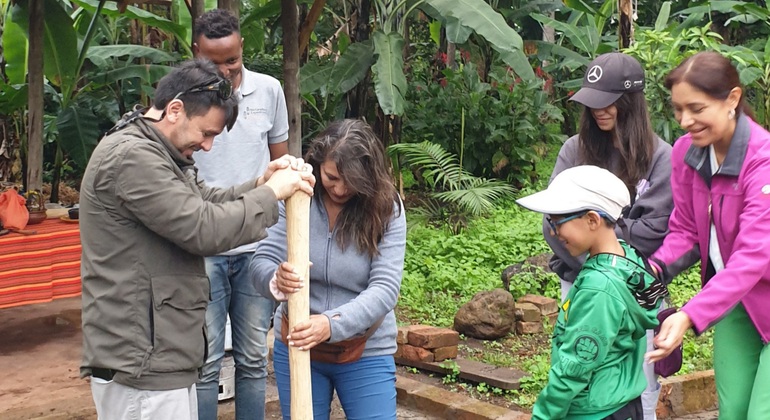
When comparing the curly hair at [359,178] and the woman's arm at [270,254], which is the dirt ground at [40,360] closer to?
the woman's arm at [270,254]

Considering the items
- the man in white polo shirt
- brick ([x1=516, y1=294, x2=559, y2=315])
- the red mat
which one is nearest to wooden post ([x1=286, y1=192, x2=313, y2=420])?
the man in white polo shirt

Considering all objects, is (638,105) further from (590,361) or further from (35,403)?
(35,403)

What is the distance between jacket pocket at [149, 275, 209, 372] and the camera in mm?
2604

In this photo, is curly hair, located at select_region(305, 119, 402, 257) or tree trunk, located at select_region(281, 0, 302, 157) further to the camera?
tree trunk, located at select_region(281, 0, 302, 157)

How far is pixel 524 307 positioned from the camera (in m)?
5.95

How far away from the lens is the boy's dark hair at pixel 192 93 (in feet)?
8.71

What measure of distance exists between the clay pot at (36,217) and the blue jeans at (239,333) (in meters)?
2.36

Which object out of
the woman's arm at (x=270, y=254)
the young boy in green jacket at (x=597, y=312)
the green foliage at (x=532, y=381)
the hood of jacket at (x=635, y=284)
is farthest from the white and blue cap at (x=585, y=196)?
the green foliage at (x=532, y=381)

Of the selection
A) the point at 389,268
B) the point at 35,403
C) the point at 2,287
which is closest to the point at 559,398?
the point at 389,268

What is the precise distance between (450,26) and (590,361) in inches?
242

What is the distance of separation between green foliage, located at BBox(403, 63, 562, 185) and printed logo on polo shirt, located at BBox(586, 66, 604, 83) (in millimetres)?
5833

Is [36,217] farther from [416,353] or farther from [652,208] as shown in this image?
[652,208]

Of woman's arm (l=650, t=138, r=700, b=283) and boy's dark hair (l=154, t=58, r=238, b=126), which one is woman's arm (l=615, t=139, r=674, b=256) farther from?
boy's dark hair (l=154, t=58, r=238, b=126)

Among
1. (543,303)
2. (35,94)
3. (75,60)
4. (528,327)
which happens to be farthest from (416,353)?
(75,60)
